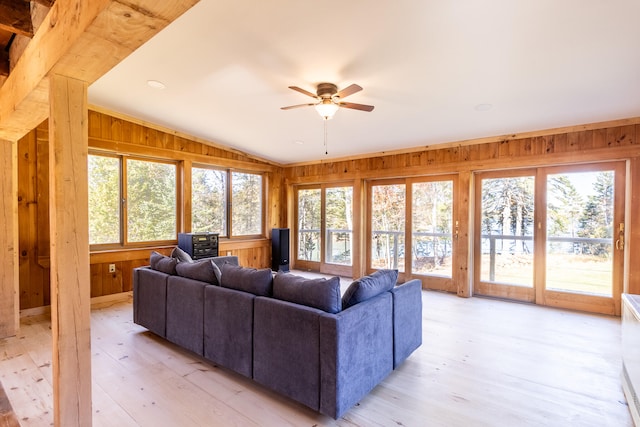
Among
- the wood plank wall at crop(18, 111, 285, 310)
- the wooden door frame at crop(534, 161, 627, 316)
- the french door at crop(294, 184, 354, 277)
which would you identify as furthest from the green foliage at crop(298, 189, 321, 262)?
the wooden door frame at crop(534, 161, 627, 316)

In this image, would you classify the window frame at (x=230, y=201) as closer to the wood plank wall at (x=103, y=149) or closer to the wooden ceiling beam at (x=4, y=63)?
the wood plank wall at (x=103, y=149)

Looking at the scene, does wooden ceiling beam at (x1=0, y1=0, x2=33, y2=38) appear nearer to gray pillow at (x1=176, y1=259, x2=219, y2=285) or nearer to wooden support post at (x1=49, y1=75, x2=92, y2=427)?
wooden support post at (x1=49, y1=75, x2=92, y2=427)

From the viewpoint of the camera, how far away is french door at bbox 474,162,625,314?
12.8 ft

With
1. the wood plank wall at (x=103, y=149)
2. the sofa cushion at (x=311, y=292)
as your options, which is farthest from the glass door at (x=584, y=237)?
the wood plank wall at (x=103, y=149)

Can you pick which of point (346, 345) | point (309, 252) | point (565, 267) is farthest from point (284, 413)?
point (309, 252)

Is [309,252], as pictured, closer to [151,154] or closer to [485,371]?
[151,154]

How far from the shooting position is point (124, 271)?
4.71m

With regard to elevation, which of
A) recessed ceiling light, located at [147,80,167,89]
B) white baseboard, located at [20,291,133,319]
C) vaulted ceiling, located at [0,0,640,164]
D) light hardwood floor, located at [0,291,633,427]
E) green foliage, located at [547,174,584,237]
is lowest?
light hardwood floor, located at [0,291,633,427]

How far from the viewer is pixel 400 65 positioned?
2783mm

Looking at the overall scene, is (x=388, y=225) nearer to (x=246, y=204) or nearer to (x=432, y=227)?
(x=432, y=227)

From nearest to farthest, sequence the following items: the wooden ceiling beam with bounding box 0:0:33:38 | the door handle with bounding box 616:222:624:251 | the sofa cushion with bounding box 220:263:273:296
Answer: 1. the wooden ceiling beam with bounding box 0:0:33:38
2. the sofa cushion with bounding box 220:263:273:296
3. the door handle with bounding box 616:222:624:251

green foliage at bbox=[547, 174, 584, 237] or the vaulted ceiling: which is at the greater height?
the vaulted ceiling

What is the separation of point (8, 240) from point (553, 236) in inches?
255

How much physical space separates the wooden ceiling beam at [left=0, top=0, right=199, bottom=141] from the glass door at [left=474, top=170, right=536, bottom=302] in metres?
4.73
